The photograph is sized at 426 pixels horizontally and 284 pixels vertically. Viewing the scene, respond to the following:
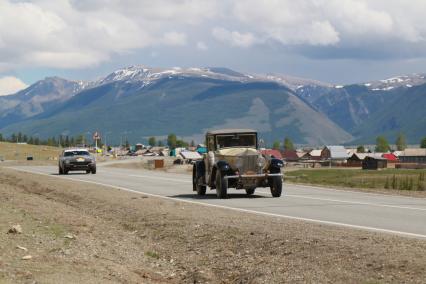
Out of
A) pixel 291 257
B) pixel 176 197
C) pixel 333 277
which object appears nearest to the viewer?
pixel 333 277

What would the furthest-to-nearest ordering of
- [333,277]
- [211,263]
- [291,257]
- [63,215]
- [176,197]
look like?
[176,197] → [63,215] → [211,263] → [291,257] → [333,277]

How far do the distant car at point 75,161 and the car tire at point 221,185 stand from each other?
26.1 meters

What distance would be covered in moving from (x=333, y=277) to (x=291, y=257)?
1692mm

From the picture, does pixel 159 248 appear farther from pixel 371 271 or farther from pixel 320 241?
pixel 371 271

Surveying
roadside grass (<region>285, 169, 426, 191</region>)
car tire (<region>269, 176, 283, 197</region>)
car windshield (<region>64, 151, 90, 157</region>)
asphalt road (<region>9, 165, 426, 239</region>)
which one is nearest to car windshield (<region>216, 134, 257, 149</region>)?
car tire (<region>269, 176, 283, 197</region>)

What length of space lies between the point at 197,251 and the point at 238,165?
10.8m

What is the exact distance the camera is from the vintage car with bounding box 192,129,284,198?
2412cm

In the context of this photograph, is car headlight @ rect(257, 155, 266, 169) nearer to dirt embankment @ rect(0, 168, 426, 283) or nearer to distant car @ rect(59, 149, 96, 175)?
dirt embankment @ rect(0, 168, 426, 283)

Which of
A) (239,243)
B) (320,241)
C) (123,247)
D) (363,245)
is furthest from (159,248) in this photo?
(363,245)

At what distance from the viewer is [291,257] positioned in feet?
37.4

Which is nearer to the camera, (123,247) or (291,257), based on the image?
(291,257)

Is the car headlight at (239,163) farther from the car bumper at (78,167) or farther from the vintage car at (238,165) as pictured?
the car bumper at (78,167)

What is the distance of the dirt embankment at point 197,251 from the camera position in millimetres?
10062

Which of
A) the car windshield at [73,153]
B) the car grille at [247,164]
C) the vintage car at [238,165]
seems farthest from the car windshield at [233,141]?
the car windshield at [73,153]
